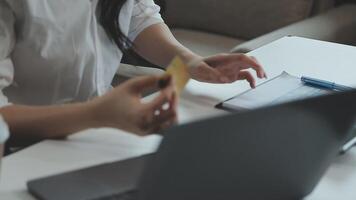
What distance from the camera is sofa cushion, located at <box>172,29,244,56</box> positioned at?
8.13 feet

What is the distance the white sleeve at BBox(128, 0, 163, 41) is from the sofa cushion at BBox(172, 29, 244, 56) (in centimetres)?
87

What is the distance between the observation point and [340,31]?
242 cm

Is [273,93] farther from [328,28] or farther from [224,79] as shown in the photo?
[328,28]

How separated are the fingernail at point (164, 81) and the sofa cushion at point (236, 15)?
1818 mm

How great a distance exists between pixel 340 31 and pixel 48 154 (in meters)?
1.69

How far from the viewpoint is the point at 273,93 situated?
1.23 m

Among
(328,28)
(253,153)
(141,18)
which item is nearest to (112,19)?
(141,18)

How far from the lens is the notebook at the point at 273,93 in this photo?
1.17 metres

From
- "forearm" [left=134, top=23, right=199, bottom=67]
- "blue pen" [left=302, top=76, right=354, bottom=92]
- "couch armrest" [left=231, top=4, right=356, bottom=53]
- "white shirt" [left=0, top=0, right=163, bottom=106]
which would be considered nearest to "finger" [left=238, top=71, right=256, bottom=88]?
"blue pen" [left=302, top=76, right=354, bottom=92]

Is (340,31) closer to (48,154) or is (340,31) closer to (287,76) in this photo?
(287,76)

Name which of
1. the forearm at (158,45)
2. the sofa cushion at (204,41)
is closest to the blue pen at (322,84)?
the forearm at (158,45)

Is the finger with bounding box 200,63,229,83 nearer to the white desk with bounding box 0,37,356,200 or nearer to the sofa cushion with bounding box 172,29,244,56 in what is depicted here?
the white desk with bounding box 0,37,356,200

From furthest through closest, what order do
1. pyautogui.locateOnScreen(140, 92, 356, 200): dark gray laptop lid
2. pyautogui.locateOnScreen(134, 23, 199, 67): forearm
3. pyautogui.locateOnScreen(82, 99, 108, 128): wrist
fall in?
pyautogui.locateOnScreen(134, 23, 199, 67): forearm
pyautogui.locateOnScreen(82, 99, 108, 128): wrist
pyautogui.locateOnScreen(140, 92, 356, 200): dark gray laptop lid

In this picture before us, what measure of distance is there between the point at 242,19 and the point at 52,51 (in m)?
1.51
